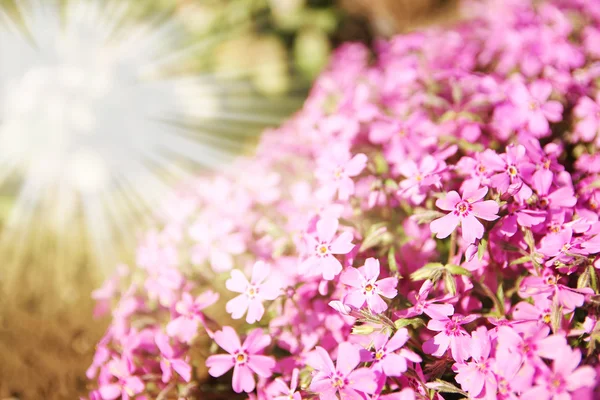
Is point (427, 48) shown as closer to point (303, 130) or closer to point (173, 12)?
point (303, 130)

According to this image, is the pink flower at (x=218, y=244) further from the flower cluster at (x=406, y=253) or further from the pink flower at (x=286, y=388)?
the pink flower at (x=286, y=388)

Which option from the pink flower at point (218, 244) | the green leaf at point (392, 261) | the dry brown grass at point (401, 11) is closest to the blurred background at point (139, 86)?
the dry brown grass at point (401, 11)

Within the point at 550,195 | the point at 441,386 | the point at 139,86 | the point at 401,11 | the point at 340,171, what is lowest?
the point at 441,386

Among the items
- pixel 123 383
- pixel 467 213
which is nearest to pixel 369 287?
pixel 467 213

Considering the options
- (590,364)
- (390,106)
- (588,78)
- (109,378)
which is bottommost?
(590,364)

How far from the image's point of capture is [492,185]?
116 cm

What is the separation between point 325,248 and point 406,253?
33cm

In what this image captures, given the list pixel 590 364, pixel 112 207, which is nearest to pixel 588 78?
pixel 590 364

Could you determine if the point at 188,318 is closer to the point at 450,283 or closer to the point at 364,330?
the point at 364,330

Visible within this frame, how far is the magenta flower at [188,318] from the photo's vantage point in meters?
1.26

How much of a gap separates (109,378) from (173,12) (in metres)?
2.58

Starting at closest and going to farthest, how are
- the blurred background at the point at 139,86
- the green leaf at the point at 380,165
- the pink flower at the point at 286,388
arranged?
the pink flower at the point at 286,388 < the green leaf at the point at 380,165 < the blurred background at the point at 139,86

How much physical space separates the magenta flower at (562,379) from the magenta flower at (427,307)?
0.23 m

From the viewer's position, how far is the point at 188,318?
1.29m
